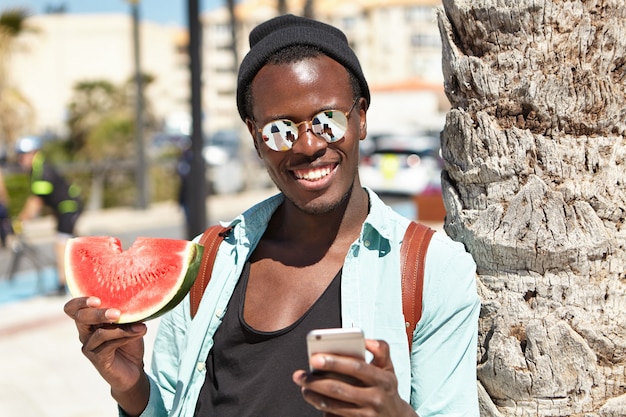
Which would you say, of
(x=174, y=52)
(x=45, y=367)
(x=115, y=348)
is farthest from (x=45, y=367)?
(x=174, y=52)

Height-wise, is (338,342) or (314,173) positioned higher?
(314,173)

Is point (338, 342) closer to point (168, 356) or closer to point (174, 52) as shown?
point (168, 356)

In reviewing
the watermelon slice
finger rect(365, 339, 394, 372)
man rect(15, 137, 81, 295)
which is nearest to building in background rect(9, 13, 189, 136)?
man rect(15, 137, 81, 295)

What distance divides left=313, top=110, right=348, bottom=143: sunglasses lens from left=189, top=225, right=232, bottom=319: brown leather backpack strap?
465 millimetres

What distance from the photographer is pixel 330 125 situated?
1.98 m

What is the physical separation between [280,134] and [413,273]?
1.62ft

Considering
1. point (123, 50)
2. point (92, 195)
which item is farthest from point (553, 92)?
point (123, 50)

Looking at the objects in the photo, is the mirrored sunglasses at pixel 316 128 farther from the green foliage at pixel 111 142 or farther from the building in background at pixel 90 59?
the building in background at pixel 90 59

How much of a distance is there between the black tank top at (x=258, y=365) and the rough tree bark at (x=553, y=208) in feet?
1.63

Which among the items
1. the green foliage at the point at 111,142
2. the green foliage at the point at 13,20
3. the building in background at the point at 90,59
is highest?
the building in background at the point at 90,59

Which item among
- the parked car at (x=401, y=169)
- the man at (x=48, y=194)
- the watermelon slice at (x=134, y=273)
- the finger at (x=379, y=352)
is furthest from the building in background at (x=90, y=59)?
the finger at (x=379, y=352)

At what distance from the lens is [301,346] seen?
1.94 metres

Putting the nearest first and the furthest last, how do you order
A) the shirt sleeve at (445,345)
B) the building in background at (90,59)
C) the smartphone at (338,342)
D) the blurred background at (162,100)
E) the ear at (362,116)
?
the smartphone at (338,342)
the shirt sleeve at (445,345)
the ear at (362,116)
the blurred background at (162,100)
the building in background at (90,59)

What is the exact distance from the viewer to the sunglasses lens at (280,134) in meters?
1.99
